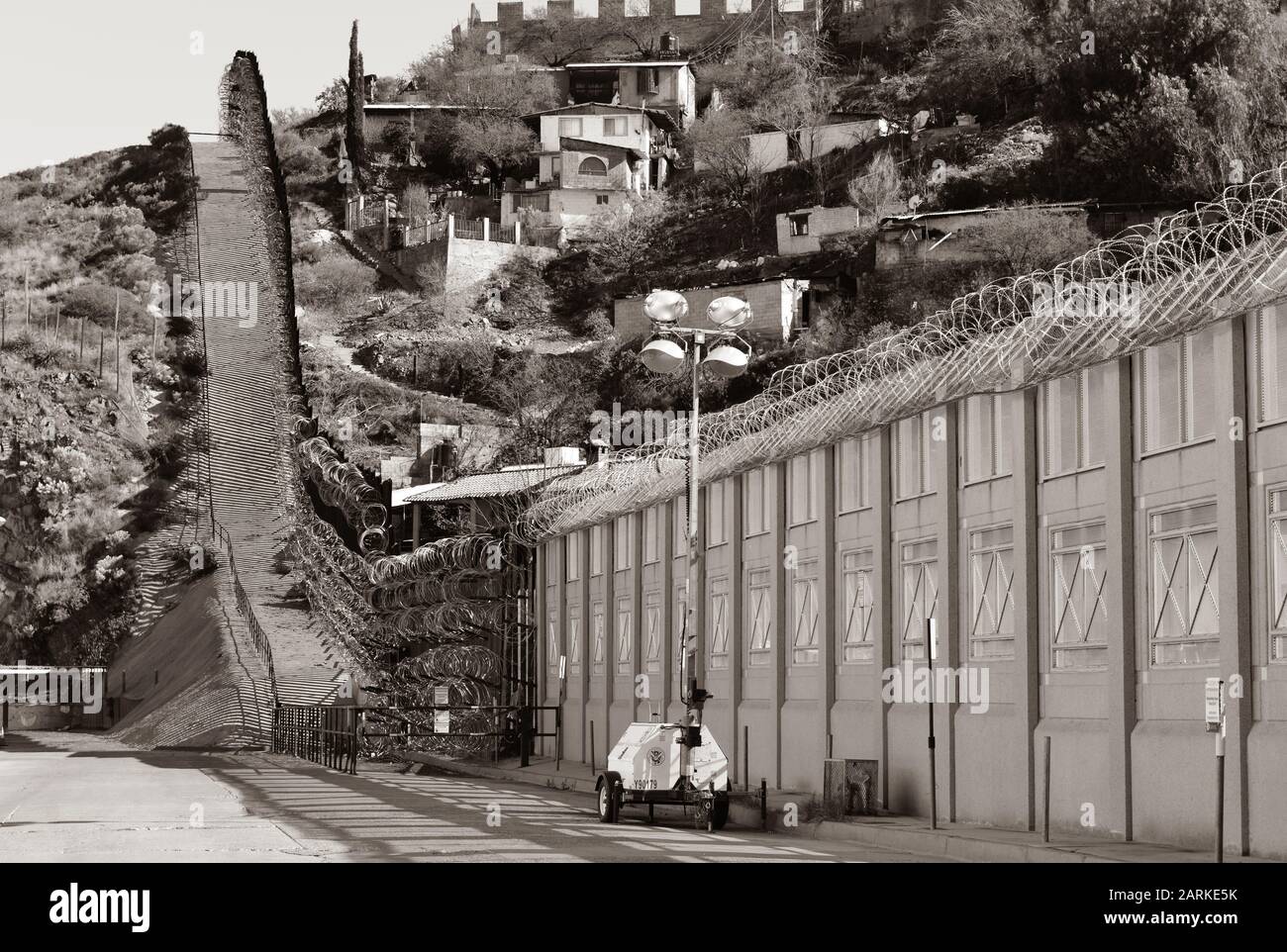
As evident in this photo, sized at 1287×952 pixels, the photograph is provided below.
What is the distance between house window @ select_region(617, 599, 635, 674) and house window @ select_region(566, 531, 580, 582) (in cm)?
362

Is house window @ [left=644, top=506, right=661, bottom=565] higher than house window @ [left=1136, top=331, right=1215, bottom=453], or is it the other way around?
house window @ [left=1136, top=331, right=1215, bottom=453]

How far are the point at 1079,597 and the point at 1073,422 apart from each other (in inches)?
87.2

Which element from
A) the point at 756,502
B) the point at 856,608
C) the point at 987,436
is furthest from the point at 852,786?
the point at 756,502

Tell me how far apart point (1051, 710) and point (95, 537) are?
7996cm

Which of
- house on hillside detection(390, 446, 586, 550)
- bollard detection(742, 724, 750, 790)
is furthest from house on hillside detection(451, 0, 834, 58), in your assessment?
bollard detection(742, 724, 750, 790)

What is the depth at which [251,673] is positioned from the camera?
65312 mm

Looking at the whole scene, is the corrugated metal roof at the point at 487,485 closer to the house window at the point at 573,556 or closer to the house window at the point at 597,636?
the house window at the point at 573,556

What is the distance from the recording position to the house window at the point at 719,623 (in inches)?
1447

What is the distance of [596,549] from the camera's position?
4569 centimetres

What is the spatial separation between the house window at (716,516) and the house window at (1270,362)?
17.6 m

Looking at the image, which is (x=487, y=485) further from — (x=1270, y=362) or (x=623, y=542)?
(x=1270, y=362)

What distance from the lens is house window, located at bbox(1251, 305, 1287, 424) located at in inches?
758

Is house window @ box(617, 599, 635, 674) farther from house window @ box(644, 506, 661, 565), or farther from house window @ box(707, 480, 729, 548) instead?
house window @ box(707, 480, 729, 548)
